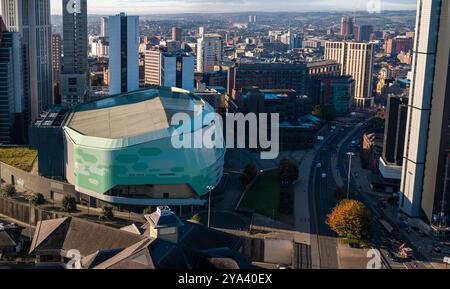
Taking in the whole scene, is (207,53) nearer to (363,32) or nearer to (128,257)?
(363,32)

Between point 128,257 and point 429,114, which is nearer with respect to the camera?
point 128,257

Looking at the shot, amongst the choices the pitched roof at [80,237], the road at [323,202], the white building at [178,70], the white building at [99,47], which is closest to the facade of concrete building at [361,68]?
the road at [323,202]

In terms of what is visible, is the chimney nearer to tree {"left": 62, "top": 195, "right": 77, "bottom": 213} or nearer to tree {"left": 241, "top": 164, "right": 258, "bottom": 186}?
tree {"left": 62, "top": 195, "right": 77, "bottom": 213}

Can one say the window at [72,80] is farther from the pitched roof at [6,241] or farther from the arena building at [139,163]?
the pitched roof at [6,241]

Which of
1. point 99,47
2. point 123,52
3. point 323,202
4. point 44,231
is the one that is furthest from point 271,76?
point 99,47

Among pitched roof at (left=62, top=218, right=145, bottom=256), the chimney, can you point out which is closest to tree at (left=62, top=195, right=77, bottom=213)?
pitched roof at (left=62, top=218, right=145, bottom=256)
